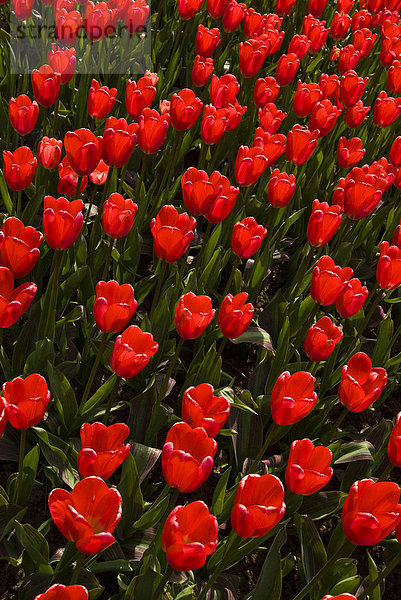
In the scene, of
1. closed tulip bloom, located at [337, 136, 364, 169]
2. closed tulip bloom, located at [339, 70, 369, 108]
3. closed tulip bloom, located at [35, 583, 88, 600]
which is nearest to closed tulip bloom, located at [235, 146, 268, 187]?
closed tulip bloom, located at [337, 136, 364, 169]

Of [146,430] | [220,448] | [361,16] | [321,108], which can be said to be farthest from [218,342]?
[361,16]

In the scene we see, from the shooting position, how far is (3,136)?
335cm

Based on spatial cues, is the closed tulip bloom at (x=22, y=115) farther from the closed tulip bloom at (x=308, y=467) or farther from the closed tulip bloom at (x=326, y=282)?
the closed tulip bloom at (x=308, y=467)

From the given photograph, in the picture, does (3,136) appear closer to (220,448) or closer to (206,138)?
(206,138)

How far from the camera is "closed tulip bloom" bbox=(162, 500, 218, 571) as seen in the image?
125 cm

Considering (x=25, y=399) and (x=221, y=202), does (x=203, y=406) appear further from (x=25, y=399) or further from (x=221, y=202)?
(x=221, y=202)

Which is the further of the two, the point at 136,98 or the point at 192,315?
the point at 136,98

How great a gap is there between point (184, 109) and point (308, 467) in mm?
1661

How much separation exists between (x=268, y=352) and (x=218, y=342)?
37 cm

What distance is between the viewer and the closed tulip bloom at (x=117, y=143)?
2357mm

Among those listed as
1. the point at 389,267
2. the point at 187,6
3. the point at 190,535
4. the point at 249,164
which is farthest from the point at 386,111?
the point at 190,535

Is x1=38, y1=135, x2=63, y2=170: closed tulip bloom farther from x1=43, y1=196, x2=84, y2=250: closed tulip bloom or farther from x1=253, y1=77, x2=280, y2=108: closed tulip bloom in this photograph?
x1=253, y1=77, x2=280, y2=108: closed tulip bloom

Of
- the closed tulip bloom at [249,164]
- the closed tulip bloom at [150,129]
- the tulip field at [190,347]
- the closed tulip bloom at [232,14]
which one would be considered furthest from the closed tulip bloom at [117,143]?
the closed tulip bloom at [232,14]

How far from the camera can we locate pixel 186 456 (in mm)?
1375
